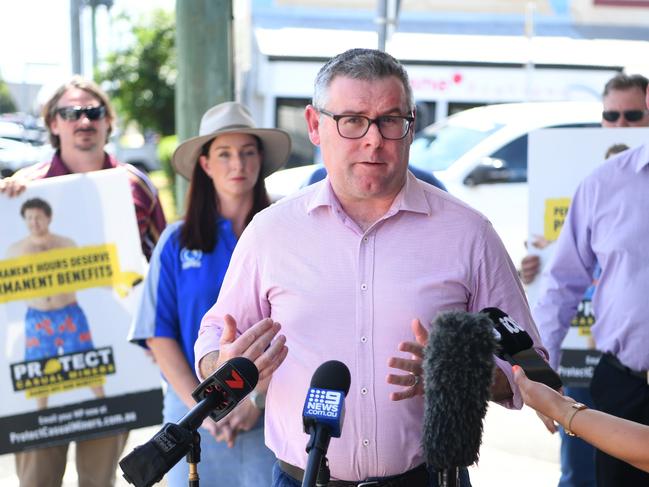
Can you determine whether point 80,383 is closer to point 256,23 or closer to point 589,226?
point 589,226

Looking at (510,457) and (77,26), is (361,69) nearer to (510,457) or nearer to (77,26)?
(510,457)

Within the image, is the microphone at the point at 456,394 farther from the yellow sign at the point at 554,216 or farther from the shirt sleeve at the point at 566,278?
the yellow sign at the point at 554,216

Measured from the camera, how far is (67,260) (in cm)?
493

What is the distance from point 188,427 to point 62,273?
303 cm

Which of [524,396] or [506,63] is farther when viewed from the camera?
[506,63]

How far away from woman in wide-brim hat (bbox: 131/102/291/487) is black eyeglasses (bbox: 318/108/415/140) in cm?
140

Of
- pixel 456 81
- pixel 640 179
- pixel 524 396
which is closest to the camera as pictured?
pixel 524 396

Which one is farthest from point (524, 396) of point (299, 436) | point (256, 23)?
point (256, 23)

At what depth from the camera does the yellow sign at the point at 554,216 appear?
18.2 ft

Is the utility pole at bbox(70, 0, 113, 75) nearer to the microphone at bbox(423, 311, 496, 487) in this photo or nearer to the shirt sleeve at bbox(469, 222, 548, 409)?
the shirt sleeve at bbox(469, 222, 548, 409)

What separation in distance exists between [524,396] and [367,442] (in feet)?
1.71

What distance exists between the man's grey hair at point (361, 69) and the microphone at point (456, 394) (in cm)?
100

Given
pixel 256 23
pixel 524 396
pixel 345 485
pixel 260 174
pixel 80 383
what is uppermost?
pixel 256 23

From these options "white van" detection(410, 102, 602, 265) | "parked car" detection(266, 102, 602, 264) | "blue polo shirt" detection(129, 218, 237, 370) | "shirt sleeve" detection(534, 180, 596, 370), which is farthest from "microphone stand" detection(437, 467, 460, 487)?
"white van" detection(410, 102, 602, 265)
